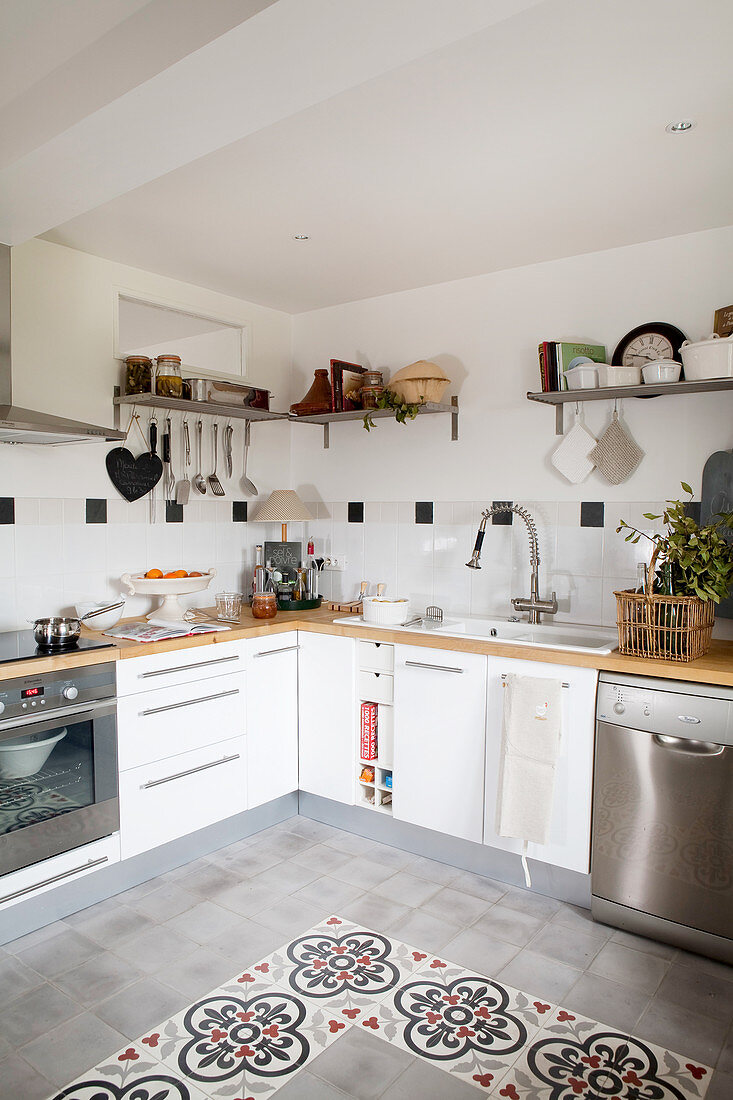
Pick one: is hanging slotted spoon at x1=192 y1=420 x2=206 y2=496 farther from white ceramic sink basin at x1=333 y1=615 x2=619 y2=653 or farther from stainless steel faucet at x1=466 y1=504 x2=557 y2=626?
stainless steel faucet at x1=466 y1=504 x2=557 y2=626

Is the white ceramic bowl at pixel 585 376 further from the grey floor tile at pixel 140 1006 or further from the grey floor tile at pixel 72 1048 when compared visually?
the grey floor tile at pixel 72 1048

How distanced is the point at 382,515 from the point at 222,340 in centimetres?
115

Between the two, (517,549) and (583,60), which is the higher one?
(583,60)

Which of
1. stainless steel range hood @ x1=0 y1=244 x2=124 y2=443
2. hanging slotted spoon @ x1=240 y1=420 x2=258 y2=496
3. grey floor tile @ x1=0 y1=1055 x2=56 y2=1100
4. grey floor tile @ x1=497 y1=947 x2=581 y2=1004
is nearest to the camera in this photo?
grey floor tile @ x1=0 y1=1055 x2=56 y2=1100

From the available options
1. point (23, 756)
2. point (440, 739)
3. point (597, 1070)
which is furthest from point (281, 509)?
point (597, 1070)

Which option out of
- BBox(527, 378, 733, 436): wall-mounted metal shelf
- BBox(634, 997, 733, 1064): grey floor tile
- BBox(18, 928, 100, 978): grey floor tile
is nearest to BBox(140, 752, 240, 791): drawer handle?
BBox(18, 928, 100, 978): grey floor tile

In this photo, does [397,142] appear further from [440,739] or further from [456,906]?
[456,906]

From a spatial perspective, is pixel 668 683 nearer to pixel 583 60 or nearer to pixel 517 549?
pixel 517 549

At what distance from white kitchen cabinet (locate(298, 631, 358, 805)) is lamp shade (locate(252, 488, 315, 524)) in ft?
2.15

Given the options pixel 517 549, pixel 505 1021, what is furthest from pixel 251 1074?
pixel 517 549

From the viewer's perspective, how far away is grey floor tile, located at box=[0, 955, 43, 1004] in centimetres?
208

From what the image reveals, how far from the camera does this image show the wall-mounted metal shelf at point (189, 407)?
3.03 metres

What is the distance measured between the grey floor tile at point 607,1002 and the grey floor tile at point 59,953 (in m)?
1.42

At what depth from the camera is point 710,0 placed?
4.91 feet
